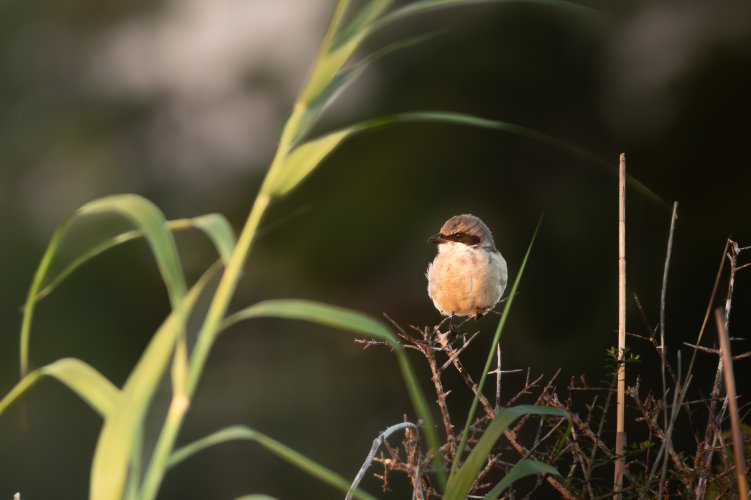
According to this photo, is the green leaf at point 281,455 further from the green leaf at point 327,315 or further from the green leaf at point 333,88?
the green leaf at point 333,88

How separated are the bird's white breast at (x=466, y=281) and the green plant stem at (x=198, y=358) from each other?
1.57 metres

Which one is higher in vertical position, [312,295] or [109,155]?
[109,155]

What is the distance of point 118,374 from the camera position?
5.80 m

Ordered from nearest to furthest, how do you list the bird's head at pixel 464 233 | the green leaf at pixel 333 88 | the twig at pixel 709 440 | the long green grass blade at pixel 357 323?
1. the long green grass blade at pixel 357 323
2. the green leaf at pixel 333 88
3. the twig at pixel 709 440
4. the bird's head at pixel 464 233

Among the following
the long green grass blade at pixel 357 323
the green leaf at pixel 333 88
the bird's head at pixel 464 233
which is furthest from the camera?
the bird's head at pixel 464 233

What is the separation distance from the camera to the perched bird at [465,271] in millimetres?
2564

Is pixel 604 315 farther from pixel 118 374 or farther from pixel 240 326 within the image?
pixel 118 374

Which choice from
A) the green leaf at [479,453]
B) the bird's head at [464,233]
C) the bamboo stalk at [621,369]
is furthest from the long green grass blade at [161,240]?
the bird's head at [464,233]

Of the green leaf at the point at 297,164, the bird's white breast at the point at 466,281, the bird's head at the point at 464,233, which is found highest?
the green leaf at the point at 297,164

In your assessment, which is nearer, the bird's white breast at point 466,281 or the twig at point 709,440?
the twig at point 709,440

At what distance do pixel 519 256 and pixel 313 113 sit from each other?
159 inches

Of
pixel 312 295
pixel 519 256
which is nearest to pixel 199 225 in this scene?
pixel 519 256

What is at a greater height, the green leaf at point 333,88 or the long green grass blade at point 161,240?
the green leaf at point 333,88

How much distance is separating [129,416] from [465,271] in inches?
66.4
